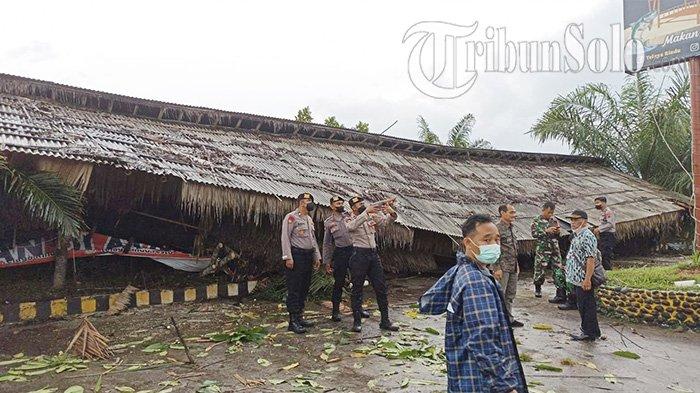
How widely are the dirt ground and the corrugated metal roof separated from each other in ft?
6.58

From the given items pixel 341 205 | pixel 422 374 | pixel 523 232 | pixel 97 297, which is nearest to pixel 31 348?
pixel 97 297

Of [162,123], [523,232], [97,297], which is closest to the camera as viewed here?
[97,297]

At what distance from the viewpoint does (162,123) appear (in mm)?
9938

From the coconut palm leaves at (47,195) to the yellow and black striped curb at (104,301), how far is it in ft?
3.88

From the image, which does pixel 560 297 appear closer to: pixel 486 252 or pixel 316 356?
pixel 316 356

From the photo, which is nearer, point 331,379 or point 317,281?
point 331,379

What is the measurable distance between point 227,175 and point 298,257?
2.16 meters

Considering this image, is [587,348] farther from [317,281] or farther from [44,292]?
[44,292]

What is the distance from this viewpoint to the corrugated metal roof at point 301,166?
681cm

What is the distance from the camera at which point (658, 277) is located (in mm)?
7723

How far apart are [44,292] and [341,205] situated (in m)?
4.37

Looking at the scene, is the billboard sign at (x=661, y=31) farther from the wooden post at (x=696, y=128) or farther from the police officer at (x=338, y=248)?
the police officer at (x=338, y=248)

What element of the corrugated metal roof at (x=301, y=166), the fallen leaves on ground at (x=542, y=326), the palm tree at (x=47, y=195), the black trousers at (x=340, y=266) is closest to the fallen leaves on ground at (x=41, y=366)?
the palm tree at (x=47, y=195)

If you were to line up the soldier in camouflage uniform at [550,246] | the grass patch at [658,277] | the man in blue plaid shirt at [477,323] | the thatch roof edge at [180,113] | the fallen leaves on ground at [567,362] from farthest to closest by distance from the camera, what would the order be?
1. the thatch roof edge at [180,113]
2. the soldier in camouflage uniform at [550,246]
3. the grass patch at [658,277]
4. the fallen leaves on ground at [567,362]
5. the man in blue plaid shirt at [477,323]
